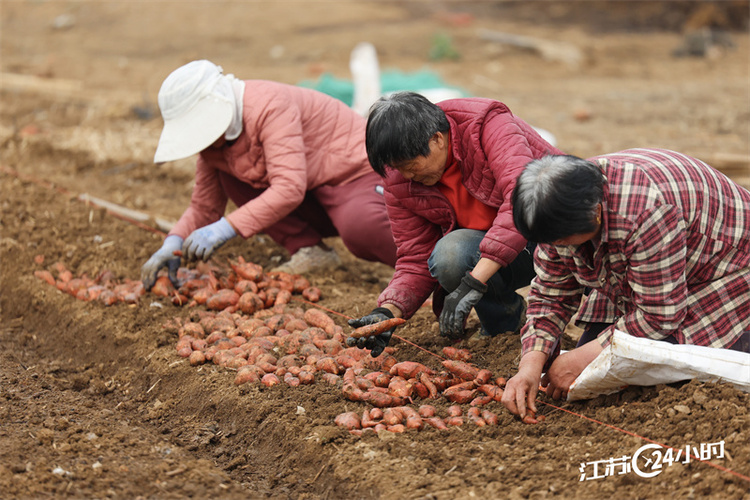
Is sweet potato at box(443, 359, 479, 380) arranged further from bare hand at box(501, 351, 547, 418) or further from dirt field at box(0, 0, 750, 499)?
bare hand at box(501, 351, 547, 418)

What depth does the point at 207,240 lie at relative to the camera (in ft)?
11.2

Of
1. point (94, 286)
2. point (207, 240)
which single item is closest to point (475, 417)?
point (207, 240)

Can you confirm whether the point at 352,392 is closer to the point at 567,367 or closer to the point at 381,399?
the point at 381,399

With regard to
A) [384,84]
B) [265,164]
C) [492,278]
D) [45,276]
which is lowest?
[45,276]

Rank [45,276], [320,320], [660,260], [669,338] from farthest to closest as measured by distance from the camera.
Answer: [45,276] → [320,320] → [669,338] → [660,260]

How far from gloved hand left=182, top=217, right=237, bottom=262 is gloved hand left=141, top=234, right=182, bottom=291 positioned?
251 mm

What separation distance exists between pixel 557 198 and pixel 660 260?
1.30ft

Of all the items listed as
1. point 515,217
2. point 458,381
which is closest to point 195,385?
point 458,381

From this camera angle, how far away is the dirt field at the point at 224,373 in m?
2.13

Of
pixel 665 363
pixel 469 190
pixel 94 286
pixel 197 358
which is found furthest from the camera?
pixel 94 286

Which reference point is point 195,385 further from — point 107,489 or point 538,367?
point 538,367

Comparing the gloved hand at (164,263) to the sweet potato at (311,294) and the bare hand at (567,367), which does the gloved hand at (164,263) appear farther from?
the bare hand at (567,367)

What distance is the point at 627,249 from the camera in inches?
81.0

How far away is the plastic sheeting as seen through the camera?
7.01ft
